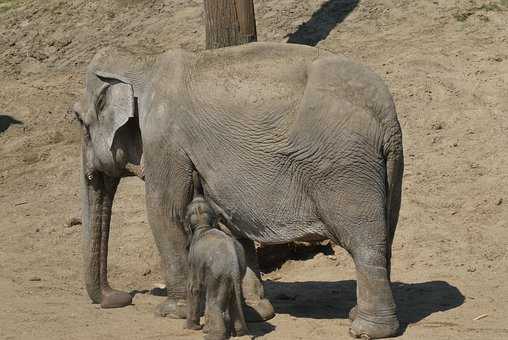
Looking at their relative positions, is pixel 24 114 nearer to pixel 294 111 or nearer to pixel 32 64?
pixel 32 64

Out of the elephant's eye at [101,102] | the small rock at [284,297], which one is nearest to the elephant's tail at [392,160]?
the small rock at [284,297]

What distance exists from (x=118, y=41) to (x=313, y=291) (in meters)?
7.29

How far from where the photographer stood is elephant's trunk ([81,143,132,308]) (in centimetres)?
945

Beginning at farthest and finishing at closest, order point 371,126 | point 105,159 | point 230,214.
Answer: point 105,159
point 230,214
point 371,126

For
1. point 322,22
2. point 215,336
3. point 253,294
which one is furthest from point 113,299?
point 322,22

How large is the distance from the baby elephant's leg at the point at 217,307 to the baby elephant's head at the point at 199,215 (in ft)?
1.75

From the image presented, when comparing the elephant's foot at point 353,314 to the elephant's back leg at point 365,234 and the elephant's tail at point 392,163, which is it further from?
the elephant's tail at point 392,163

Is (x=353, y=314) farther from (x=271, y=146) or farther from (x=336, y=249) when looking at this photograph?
(x=336, y=249)

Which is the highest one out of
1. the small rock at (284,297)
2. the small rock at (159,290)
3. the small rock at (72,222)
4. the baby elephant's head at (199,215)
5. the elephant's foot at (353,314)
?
the baby elephant's head at (199,215)

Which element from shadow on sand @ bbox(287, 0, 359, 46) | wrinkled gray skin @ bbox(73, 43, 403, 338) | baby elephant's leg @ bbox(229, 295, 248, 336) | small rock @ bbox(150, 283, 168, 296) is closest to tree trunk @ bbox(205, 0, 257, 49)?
small rock @ bbox(150, 283, 168, 296)

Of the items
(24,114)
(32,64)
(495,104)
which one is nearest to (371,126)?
(495,104)

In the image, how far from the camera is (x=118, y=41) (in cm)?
1623

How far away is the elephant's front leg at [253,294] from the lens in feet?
28.7

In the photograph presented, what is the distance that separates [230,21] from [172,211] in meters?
3.67
